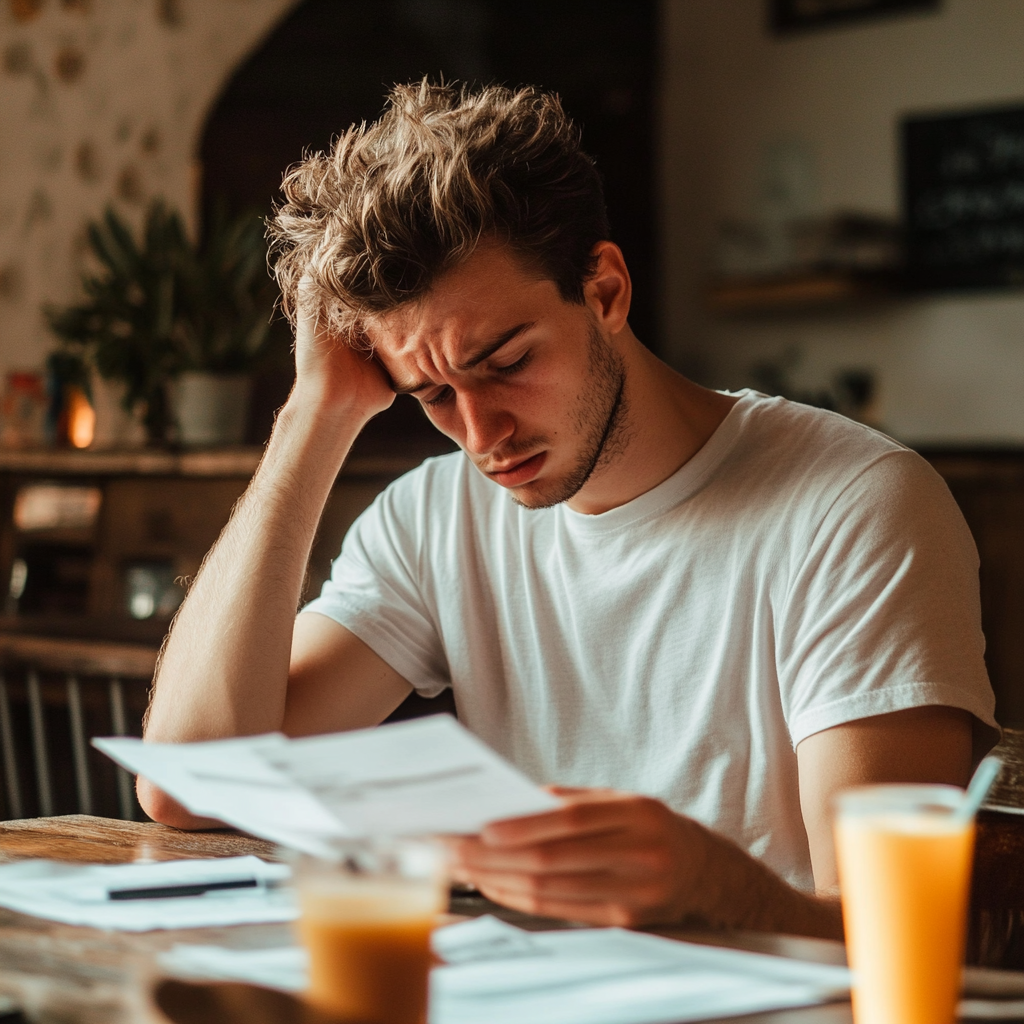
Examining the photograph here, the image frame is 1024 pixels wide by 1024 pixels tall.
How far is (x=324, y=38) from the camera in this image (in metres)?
3.95

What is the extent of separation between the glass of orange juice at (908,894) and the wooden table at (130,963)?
0.09m

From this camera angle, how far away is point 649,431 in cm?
142

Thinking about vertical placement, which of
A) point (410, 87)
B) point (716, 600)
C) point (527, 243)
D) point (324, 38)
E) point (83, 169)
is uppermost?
point (324, 38)

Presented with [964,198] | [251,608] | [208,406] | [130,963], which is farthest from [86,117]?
[130,963]

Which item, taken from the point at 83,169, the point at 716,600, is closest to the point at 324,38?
the point at 83,169

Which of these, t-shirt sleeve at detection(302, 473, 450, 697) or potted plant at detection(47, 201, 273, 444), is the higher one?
potted plant at detection(47, 201, 273, 444)

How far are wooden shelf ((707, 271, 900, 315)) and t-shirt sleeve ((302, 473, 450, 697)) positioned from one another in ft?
10.4

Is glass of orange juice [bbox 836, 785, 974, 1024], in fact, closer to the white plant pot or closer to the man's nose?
the man's nose

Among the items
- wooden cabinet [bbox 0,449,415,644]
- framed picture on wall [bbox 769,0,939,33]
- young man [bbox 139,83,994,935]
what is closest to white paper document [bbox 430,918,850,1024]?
young man [bbox 139,83,994,935]

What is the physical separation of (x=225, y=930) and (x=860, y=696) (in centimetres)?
56

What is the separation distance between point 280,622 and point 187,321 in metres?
1.64

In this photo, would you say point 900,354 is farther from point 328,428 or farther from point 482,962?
point 482,962

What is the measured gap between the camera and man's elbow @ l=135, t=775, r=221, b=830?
3.96 ft

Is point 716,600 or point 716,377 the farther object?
point 716,377
